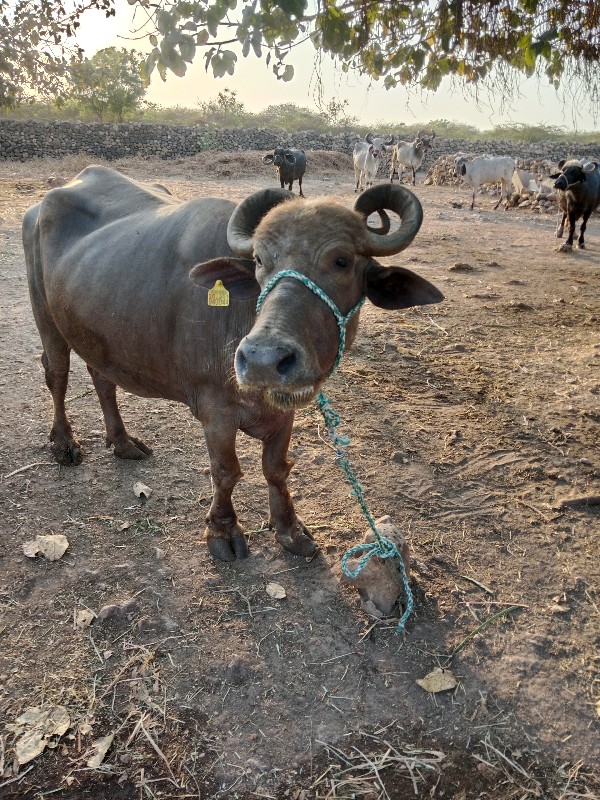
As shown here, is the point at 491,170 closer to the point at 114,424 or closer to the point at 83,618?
the point at 114,424

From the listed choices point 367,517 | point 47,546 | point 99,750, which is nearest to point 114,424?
point 47,546

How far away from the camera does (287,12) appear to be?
272cm

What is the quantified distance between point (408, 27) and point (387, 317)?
3277mm

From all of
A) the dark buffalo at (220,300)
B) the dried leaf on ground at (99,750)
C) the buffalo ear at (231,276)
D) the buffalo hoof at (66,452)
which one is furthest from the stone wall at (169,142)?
→ the dried leaf on ground at (99,750)

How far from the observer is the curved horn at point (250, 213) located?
2650 millimetres

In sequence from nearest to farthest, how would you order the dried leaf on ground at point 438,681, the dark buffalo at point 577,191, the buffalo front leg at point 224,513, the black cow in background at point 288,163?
1. the dried leaf on ground at point 438,681
2. the buffalo front leg at point 224,513
3. the dark buffalo at point 577,191
4. the black cow in background at point 288,163

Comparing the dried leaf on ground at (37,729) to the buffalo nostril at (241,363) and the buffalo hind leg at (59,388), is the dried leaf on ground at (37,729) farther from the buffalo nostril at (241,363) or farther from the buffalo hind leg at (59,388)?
the buffalo hind leg at (59,388)

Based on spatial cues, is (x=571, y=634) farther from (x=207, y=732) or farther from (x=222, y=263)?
→ (x=222, y=263)

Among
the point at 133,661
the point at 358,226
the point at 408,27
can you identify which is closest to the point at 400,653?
the point at 133,661

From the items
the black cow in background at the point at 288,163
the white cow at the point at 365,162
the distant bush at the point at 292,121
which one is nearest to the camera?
the black cow in background at the point at 288,163

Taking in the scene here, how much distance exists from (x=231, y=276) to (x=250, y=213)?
1.05 feet

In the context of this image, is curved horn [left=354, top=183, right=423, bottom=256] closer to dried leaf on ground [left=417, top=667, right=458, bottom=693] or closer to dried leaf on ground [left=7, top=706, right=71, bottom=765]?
dried leaf on ground [left=417, top=667, right=458, bottom=693]

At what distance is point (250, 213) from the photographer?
2773mm

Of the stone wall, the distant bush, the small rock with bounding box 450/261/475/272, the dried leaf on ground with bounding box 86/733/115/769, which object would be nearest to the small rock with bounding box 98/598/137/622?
the dried leaf on ground with bounding box 86/733/115/769
